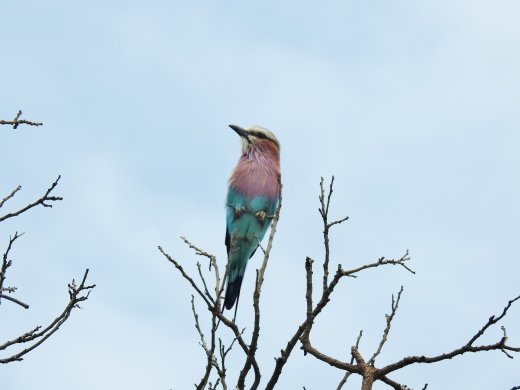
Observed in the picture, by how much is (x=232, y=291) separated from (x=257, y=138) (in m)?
1.65

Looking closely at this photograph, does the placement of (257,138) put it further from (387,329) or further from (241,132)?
(387,329)

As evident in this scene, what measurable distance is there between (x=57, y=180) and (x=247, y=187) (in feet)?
9.51

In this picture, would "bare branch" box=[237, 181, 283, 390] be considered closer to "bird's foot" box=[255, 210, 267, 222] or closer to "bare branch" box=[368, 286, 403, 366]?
"bare branch" box=[368, 286, 403, 366]

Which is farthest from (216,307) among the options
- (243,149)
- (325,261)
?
(243,149)

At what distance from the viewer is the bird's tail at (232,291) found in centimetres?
674

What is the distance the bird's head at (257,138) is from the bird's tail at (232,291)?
136 centimetres

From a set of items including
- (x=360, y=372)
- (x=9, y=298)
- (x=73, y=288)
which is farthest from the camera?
(x=73, y=288)

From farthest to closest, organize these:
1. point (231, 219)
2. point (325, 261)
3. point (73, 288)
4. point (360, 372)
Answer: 1. point (231, 219)
2. point (73, 288)
3. point (325, 261)
4. point (360, 372)

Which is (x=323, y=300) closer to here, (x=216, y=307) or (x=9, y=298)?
(x=216, y=307)

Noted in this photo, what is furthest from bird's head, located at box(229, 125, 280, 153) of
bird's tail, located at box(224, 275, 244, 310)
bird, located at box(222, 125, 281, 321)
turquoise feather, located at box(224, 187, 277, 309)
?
bird's tail, located at box(224, 275, 244, 310)

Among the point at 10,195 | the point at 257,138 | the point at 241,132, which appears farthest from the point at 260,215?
the point at 10,195

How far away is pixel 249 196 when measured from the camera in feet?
24.0

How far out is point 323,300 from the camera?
154 inches

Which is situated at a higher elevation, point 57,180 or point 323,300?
point 57,180
